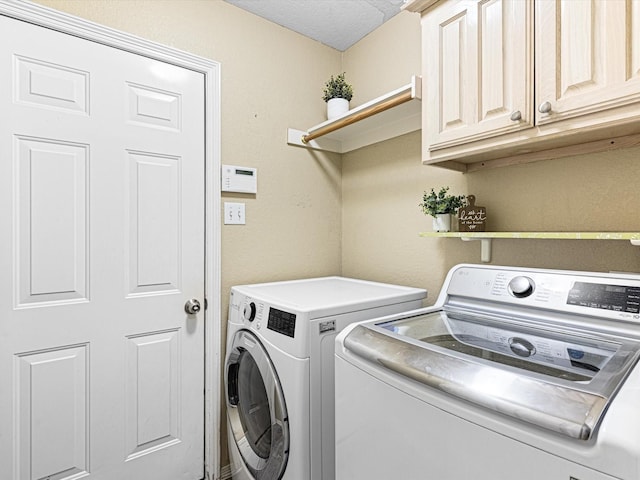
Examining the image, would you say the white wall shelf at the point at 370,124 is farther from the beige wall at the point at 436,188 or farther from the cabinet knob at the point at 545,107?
the cabinet knob at the point at 545,107

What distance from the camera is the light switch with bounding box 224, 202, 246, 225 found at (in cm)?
183

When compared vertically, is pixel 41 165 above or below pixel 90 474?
above

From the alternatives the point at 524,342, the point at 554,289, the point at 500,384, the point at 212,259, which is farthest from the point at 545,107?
the point at 212,259

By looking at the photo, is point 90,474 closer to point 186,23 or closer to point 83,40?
point 83,40

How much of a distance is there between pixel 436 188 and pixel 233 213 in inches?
41.9

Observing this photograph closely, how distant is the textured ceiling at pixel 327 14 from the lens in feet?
6.04

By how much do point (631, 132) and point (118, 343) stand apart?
2080 mm

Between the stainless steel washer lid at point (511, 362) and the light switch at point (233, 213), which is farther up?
the light switch at point (233, 213)

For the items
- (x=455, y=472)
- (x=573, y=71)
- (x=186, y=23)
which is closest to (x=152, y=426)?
(x=455, y=472)

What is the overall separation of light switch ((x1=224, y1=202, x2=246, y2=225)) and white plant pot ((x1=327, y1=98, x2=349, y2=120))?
76cm

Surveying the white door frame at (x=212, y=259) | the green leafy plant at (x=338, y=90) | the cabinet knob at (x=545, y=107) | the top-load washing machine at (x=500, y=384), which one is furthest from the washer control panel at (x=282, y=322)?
the green leafy plant at (x=338, y=90)

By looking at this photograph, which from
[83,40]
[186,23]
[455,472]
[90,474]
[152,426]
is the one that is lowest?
[90,474]

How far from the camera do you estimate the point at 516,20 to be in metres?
1.07

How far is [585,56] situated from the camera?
938 mm
